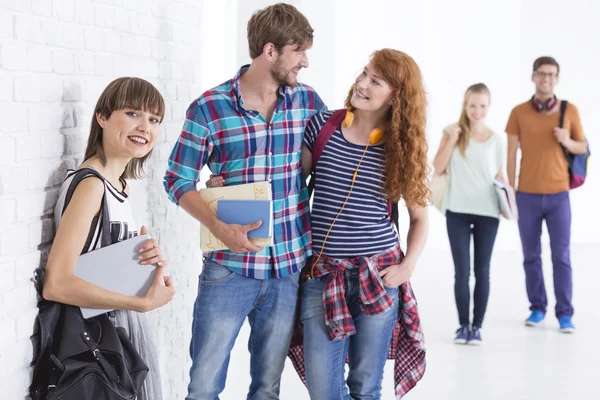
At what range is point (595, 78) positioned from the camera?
8.95 m

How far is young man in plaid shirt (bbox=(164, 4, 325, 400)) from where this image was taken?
255 cm

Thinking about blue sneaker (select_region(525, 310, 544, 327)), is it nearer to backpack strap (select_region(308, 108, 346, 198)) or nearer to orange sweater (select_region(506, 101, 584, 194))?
orange sweater (select_region(506, 101, 584, 194))

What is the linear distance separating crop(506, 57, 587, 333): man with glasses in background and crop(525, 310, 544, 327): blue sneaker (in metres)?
0.01

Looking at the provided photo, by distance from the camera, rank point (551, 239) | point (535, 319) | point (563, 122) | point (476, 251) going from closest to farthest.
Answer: point (476, 251), point (563, 122), point (551, 239), point (535, 319)

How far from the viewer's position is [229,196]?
2.49 metres

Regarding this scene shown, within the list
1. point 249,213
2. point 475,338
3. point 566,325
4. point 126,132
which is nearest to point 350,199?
point 249,213

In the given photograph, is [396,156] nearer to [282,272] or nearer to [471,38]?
[282,272]

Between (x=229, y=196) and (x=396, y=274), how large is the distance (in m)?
0.61

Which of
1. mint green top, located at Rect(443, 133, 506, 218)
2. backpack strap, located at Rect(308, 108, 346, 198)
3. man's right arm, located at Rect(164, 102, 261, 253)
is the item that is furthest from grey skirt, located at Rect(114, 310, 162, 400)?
mint green top, located at Rect(443, 133, 506, 218)

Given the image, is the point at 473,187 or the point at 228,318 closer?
the point at 228,318

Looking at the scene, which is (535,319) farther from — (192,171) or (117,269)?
(117,269)

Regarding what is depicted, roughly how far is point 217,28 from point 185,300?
3728 millimetres

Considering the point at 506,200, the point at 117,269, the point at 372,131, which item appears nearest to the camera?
the point at 117,269

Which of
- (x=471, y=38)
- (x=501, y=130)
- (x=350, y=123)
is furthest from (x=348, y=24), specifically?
(x=350, y=123)
